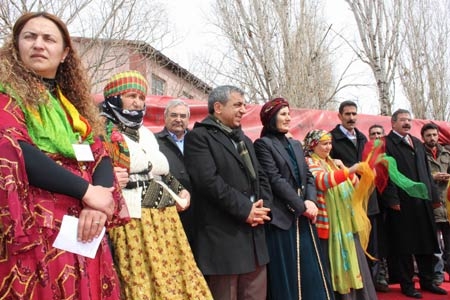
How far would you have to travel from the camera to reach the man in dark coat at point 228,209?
9.03ft

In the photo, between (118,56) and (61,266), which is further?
(118,56)

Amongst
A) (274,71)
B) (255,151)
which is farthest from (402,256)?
(274,71)

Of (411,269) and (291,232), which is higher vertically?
(291,232)

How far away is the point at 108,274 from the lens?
172 centimetres

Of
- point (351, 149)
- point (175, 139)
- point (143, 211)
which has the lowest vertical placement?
point (143, 211)

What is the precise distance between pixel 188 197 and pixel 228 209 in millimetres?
270

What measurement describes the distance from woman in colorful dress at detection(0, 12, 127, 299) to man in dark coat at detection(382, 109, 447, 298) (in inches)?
134

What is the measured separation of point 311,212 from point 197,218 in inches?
33.2

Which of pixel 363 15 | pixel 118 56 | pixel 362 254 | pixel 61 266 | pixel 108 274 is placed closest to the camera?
pixel 61 266

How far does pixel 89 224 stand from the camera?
62.0 inches

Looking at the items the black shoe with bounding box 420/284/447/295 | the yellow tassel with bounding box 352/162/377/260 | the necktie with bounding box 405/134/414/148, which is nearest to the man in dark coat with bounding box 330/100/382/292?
the black shoe with bounding box 420/284/447/295

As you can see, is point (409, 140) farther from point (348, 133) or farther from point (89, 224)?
point (89, 224)

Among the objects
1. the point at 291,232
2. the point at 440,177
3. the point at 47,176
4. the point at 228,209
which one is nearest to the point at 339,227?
the point at 291,232

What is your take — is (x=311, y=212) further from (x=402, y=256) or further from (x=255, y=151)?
(x=402, y=256)
